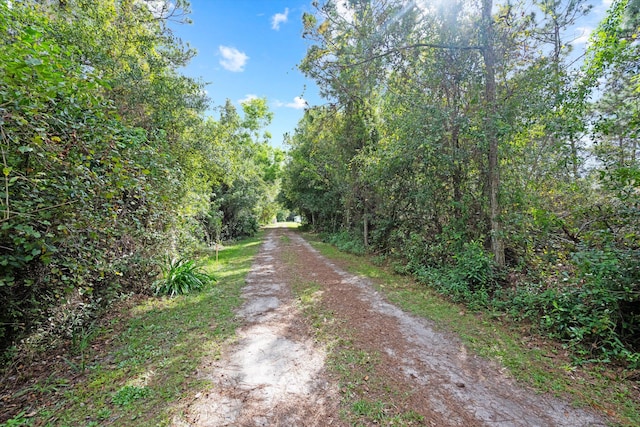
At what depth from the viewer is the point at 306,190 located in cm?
2016

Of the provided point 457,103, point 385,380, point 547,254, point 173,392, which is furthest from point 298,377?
point 457,103

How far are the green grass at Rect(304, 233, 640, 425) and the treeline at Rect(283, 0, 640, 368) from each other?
33 cm

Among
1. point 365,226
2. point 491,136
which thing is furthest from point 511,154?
point 365,226

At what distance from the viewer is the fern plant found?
6129 mm

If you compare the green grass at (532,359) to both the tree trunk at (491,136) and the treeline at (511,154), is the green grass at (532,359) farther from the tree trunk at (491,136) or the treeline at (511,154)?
the tree trunk at (491,136)

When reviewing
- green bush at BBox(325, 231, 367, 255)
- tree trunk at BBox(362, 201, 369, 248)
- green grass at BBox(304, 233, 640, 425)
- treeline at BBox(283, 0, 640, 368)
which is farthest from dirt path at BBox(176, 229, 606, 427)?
tree trunk at BBox(362, 201, 369, 248)

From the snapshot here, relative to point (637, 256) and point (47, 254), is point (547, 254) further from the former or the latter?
point (47, 254)

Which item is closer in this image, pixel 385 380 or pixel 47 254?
pixel 47 254

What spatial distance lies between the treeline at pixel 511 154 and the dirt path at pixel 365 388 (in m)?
1.58

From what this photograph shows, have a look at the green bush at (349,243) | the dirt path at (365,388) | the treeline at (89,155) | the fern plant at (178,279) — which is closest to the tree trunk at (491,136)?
the dirt path at (365,388)

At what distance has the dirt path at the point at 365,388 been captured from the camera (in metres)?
2.42

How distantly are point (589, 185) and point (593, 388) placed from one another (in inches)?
159

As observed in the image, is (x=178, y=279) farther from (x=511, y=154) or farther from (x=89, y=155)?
(x=511, y=154)

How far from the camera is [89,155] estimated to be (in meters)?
3.04
